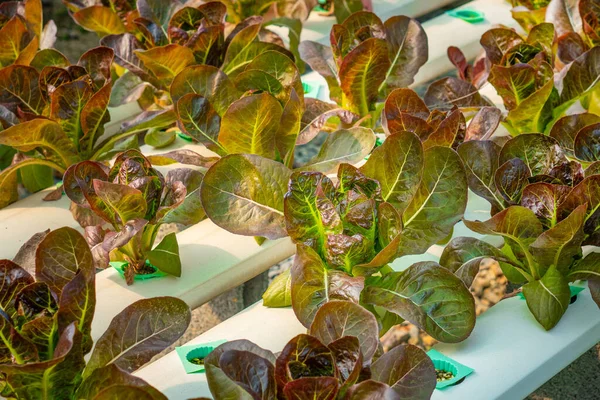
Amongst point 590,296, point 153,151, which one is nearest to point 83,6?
point 153,151

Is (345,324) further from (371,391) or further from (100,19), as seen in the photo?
(100,19)

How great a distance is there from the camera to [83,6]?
7.98 ft

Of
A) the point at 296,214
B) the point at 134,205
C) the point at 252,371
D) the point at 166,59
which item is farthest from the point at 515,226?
the point at 166,59

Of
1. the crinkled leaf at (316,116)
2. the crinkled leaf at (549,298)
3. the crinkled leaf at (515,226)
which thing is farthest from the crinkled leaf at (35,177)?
the crinkled leaf at (549,298)

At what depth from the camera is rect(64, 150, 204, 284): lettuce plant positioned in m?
1.52

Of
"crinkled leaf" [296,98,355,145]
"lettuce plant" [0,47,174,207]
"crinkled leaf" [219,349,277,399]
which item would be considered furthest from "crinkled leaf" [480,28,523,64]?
"crinkled leaf" [219,349,277,399]

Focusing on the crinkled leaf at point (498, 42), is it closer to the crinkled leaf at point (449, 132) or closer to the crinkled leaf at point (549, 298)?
the crinkled leaf at point (449, 132)

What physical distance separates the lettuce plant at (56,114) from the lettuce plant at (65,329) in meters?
0.55

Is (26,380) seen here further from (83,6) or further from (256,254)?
(83,6)

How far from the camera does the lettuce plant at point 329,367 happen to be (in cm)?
111

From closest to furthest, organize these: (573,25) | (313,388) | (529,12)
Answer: (313,388) < (573,25) < (529,12)

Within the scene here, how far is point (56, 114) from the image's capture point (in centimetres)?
185

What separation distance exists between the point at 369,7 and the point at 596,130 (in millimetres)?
1205

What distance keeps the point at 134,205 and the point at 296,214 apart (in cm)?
32
